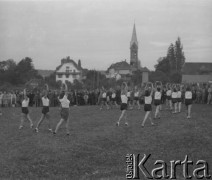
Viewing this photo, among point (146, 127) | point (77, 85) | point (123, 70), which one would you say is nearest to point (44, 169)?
point (146, 127)

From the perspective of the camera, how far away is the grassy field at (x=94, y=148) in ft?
36.7

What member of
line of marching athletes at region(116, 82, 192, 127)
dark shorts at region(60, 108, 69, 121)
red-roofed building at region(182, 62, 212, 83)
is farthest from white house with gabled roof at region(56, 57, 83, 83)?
dark shorts at region(60, 108, 69, 121)

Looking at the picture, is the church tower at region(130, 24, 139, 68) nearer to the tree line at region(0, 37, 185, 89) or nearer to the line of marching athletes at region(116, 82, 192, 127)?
the tree line at region(0, 37, 185, 89)

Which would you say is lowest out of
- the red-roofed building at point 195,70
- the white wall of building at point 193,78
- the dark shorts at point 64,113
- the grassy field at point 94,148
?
the grassy field at point 94,148

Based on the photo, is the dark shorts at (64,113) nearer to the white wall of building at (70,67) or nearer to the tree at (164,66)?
the white wall of building at (70,67)

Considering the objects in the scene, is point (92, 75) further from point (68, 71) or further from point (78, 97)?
point (78, 97)

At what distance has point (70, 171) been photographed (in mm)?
11156

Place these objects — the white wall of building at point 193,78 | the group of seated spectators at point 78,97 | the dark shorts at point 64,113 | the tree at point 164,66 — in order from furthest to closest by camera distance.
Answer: the tree at point 164,66 < the white wall of building at point 193,78 < the group of seated spectators at point 78,97 < the dark shorts at point 64,113

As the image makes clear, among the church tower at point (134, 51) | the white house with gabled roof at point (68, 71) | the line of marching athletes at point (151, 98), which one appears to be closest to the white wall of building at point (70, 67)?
the white house with gabled roof at point (68, 71)

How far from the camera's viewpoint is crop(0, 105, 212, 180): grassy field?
1119cm

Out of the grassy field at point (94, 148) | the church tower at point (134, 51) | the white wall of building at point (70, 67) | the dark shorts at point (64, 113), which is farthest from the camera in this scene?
the church tower at point (134, 51)

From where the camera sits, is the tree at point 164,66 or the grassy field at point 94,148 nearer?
the grassy field at point 94,148

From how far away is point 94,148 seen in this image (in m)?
14.4

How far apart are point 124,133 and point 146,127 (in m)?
2.06
